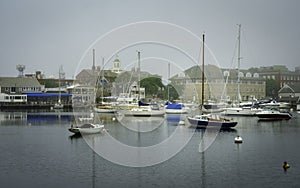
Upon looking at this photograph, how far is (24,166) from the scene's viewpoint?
17.8 meters

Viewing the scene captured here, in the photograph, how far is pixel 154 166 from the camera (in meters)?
18.2

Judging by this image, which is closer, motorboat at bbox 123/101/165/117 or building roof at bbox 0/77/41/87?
motorboat at bbox 123/101/165/117

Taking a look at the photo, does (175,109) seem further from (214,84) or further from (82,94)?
(82,94)

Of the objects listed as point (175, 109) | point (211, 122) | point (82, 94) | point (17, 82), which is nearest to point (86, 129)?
point (211, 122)

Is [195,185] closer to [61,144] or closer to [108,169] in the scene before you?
[108,169]

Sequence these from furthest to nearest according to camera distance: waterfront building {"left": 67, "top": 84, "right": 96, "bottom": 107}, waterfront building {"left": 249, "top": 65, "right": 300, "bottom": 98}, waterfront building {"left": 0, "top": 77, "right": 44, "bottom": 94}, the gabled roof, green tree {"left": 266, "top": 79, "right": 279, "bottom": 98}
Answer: waterfront building {"left": 249, "top": 65, "right": 300, "bottom": 98}, green tree {"left": 266, "top": 79, "right": 279, "bottom": 98}, the gabled roof, waterfront building {"left": 0, "top": 77, "right": 44, "bottom": 94}, waterfront building {"left": 67, "top": 84, "right": 96, "bottom": 107}

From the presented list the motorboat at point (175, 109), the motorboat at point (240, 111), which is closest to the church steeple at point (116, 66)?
the motorboat at point (175, 109)

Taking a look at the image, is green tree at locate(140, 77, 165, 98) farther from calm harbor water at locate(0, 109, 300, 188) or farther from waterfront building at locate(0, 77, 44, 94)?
calm harbor water at locate(0, 109, 300, 188)

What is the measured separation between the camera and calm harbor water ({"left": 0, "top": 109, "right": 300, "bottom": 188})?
603 inches

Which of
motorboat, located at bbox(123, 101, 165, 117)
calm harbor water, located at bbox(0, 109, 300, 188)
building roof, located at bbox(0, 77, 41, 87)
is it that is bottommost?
calm harbor water, located at bbox(0, 109, 300, 188)

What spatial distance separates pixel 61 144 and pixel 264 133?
14822 millimetres

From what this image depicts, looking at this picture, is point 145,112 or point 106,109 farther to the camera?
point 106,109

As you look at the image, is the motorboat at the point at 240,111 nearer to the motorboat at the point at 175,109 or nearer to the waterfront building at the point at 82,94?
the motorboat at the point at 175,109

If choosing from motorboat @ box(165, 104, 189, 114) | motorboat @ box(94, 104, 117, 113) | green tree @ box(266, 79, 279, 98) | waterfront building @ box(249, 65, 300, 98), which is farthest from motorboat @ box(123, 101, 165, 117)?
waterfront building @ box(249, 65, 300, 98)
